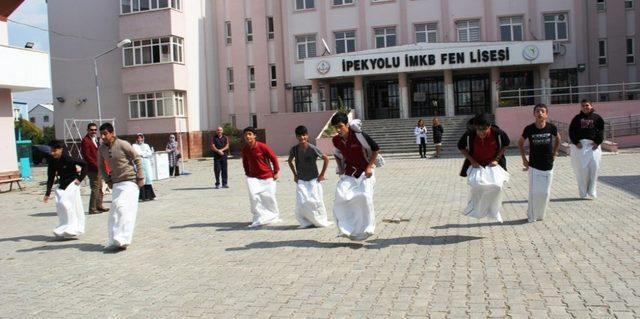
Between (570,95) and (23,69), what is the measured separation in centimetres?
2680

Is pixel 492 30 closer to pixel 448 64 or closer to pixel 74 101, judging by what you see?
pixel 448 64

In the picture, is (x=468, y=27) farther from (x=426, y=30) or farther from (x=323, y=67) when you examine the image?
(x=323, y=67)

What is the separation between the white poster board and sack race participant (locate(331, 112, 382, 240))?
15888 millimetres

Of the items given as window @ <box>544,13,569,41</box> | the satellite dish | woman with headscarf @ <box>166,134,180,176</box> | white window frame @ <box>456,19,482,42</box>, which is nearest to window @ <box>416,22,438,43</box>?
white window frame @ <box>456,19,482,42</box>

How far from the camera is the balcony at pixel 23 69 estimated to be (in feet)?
76.1

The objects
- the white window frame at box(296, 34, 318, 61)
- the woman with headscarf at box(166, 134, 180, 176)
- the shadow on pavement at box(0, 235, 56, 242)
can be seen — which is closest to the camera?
the shadow on pavement at box(0, 235, 56, 242)

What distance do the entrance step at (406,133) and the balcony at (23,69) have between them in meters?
15.6

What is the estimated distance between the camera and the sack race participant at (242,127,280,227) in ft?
35.2

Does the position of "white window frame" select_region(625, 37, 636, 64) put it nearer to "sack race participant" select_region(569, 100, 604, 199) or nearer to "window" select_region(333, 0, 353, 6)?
"window" select_region(333, 0, 353, 6)

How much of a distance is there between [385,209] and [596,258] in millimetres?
5462

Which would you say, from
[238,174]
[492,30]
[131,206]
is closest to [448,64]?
[492,30]

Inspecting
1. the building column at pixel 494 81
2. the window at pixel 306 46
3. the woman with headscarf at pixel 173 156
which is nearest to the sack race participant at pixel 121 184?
the woman with headscarf at pixel 173 156

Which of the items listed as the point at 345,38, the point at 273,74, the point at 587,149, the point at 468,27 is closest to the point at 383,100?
the point at 345,38

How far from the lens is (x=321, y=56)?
37844mm
